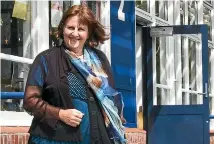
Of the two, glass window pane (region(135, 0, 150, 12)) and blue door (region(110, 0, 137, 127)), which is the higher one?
glass window pane (region(135, 0, 150, 12))

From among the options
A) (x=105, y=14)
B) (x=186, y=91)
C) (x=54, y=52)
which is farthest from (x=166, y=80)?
(x=54, y=52)

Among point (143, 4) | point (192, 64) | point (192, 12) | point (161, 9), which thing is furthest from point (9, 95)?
point (192, 12)

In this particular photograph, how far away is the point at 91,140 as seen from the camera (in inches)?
98.4

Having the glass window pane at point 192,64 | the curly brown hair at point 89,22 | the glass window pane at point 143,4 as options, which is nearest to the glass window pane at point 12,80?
the curly brown hair at point 89,22

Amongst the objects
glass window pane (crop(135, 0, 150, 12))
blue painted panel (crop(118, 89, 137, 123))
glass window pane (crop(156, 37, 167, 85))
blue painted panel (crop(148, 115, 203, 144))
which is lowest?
blue painted panel (crop(148, 115, 203, 144))

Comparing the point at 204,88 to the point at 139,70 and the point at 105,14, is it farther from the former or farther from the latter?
the point at 105,14

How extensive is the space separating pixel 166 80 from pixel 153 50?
641 millimetres

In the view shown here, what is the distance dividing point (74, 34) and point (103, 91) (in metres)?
0.30

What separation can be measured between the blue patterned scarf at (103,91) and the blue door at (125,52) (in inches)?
163

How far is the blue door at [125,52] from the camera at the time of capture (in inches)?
271

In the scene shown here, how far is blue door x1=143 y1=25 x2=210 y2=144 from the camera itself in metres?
8.13

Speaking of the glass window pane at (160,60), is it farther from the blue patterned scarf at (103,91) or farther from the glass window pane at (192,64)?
the blue patterned scarf at (103,91)

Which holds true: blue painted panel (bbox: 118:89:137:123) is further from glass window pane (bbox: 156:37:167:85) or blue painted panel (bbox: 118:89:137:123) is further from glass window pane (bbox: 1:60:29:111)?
glass window pane (bbox: 1:60:29:111)

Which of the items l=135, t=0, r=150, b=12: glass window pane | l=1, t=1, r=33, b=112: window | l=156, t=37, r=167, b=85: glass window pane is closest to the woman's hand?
l=1, t=1, r=33, b=112: window
